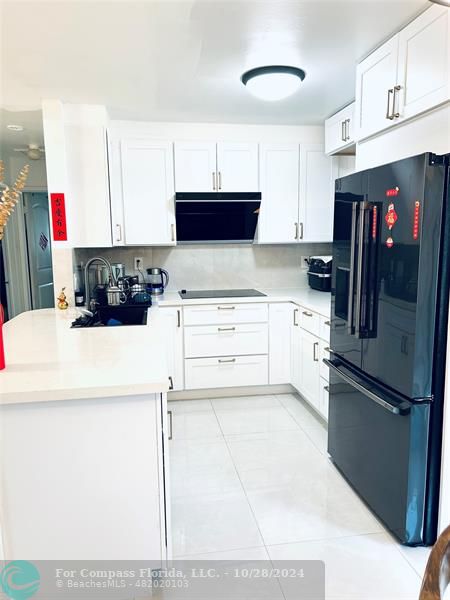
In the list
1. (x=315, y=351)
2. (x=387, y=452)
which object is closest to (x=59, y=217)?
(x=315, y=351)

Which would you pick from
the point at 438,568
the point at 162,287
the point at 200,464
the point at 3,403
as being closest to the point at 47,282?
the point at 162,287

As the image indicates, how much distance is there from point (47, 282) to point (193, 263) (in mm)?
2392

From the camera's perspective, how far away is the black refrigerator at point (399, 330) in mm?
1659

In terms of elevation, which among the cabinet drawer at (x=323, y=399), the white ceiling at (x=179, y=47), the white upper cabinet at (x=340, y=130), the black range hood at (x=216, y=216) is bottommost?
the cabinet drawer at (x=323, y=399)

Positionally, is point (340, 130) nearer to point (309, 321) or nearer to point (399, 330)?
point (309, 321)

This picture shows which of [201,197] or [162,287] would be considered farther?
[162,287]

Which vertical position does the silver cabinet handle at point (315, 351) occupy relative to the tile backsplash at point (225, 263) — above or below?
below

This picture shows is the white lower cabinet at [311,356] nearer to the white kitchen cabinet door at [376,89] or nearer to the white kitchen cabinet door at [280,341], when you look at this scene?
the white kitchen cabinet door at [280,341]

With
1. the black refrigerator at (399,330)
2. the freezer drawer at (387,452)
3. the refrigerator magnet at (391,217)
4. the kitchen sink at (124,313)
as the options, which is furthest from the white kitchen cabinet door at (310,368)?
the refrigerator magnet at (391,217)

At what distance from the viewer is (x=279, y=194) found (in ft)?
12.3

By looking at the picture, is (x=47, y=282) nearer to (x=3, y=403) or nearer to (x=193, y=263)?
(x=193, y=263)

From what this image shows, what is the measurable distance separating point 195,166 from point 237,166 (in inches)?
14.7

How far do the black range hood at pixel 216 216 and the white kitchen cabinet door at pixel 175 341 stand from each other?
0.69m

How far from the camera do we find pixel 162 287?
12.8ft
